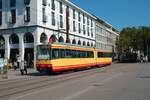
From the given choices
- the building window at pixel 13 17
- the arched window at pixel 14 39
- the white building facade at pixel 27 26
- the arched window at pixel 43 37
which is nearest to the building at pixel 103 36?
the white building facade at pixel 27 26

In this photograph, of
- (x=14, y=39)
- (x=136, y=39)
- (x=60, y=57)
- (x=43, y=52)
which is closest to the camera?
(x=43, y=52)

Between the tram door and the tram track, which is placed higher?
the tram door

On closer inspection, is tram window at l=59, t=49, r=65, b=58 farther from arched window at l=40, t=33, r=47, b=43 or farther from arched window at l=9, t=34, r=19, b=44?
arched window at l=9, t=34, r=19, b=44

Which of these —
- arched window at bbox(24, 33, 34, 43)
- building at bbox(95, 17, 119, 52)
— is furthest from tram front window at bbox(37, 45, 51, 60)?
building at bbox(95, 17, 119, 52)

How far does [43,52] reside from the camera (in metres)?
32.8

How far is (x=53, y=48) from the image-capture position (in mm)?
32312

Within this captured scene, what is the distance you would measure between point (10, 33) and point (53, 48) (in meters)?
27.1

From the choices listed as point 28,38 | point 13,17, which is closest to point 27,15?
point 13,17

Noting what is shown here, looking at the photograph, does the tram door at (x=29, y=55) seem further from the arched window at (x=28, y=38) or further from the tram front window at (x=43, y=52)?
the tram front window at (x=43, y=52)

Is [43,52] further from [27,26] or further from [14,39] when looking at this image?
[14,39]

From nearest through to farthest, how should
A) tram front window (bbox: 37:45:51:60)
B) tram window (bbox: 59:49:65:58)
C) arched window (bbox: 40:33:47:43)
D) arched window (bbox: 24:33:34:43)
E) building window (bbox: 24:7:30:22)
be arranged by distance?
tram front window (bbox: 37:45:51:60) < tram window (bbox: 59:49:65:58) < building window (bbox: 24:7:30:22) < arched window (bbox: 24:33:34:43) < arched window (bbox: 40:33:47:43)

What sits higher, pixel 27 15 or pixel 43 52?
pixel 27 15

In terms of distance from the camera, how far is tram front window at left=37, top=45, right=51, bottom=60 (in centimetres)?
3234

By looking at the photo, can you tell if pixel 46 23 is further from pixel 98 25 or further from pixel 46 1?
pixel 98 25
